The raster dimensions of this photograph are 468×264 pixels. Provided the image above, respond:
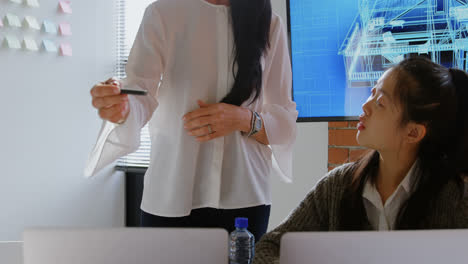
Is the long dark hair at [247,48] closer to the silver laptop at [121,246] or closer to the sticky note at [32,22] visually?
the silver laptop at [121,246]

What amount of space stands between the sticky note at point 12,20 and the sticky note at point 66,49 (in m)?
0.34

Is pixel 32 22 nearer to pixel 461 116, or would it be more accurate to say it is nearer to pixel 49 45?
pixel 49 45

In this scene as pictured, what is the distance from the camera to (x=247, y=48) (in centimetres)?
129

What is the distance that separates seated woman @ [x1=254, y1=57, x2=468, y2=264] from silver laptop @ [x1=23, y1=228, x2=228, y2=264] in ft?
1.62

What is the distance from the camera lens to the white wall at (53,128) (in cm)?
241

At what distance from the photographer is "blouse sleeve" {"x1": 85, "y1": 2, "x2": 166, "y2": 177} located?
1.18 metres

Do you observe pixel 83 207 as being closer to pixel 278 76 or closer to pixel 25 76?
pixel 25 76

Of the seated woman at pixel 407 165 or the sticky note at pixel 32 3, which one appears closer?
the seated woman at pixel 407 165

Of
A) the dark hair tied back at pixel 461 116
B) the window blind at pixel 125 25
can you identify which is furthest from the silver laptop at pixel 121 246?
the window blind at pixel 125 25

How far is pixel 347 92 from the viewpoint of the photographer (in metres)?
2.02

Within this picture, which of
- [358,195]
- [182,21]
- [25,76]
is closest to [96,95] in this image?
[182,21]

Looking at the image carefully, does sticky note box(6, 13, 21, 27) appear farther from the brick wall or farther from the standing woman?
the brick wall

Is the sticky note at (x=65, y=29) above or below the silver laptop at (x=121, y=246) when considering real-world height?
above

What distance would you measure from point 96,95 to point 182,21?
368 millimetres
